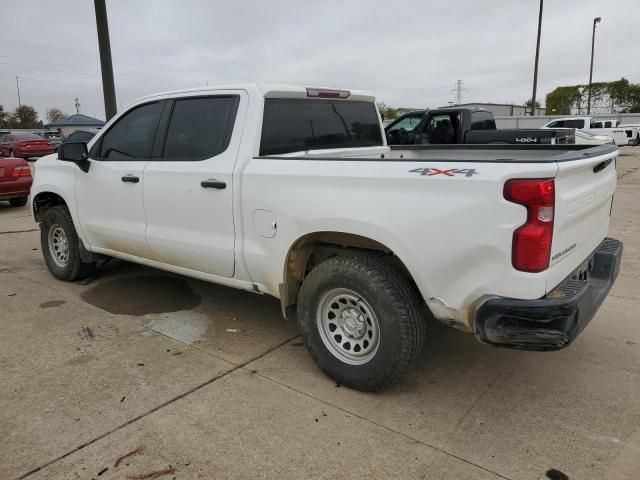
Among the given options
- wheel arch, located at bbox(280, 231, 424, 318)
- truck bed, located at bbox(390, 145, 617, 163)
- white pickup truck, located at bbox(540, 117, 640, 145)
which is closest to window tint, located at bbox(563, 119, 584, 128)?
white pickup truck, located at bbox(540, 117, 640, 145)

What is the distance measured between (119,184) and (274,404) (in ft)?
8.07

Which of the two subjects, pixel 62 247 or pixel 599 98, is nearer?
pixel 62 247

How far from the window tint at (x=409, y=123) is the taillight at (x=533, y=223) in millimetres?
10965

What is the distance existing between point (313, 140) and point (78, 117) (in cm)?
7285

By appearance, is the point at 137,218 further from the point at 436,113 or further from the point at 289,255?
the point at 436,113

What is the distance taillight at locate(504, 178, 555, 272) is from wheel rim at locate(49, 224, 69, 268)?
4641 mm

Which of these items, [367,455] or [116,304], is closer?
[367,455]

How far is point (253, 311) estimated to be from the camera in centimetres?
481

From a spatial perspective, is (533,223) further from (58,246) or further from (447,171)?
(58,246)

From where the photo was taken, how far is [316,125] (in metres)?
4.22

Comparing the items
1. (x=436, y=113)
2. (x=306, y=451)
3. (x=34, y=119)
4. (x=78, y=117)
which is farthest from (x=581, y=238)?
(x=34, y=119)

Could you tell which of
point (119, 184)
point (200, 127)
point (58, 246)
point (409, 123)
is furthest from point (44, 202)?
point (409, 123)

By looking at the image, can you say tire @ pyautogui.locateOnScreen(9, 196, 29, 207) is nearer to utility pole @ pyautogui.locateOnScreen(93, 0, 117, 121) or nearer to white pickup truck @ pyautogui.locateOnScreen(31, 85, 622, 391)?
utility pole @ pyautogui.locateOnScreen(93, 0, 117, 121)

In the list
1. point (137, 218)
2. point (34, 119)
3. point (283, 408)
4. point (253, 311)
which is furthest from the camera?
point (34, 119)
